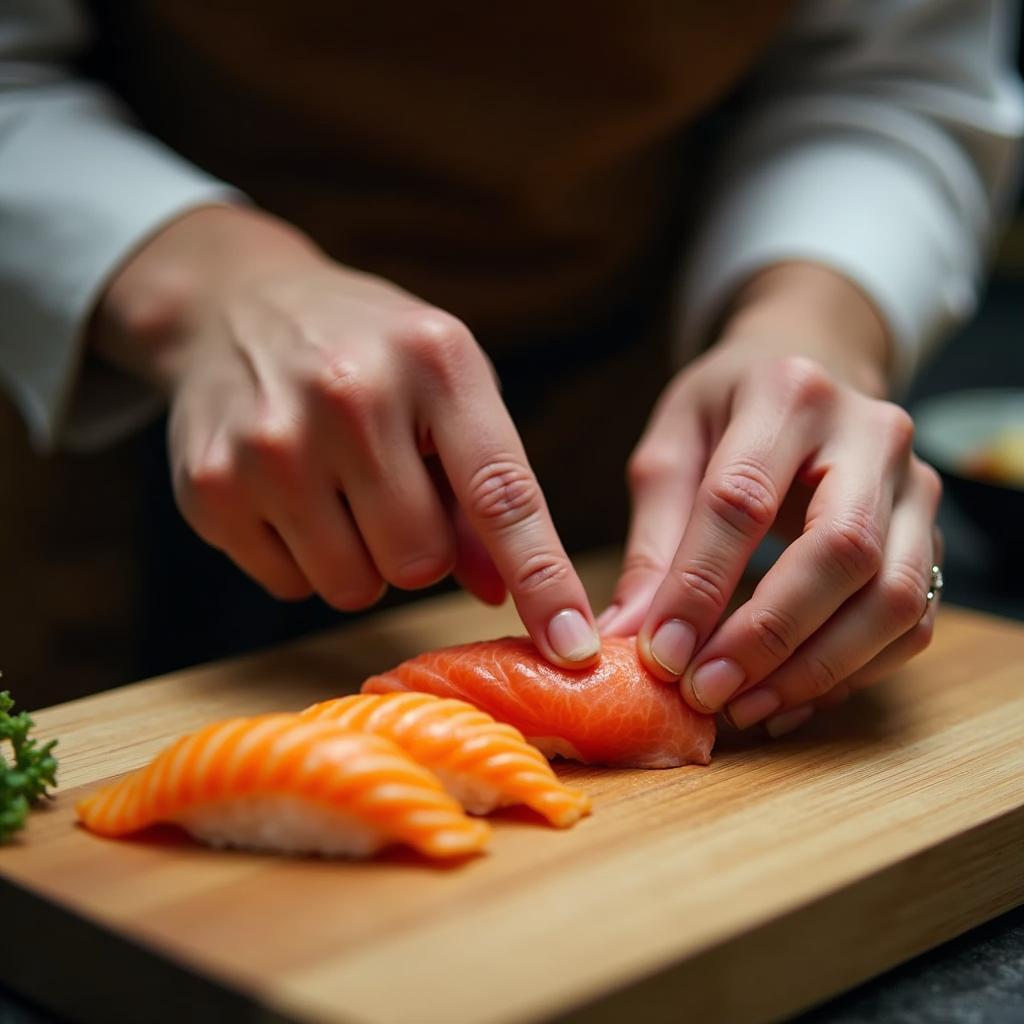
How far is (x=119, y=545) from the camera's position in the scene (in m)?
2.89

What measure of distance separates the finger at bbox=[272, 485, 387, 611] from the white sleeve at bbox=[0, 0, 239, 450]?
0.57m

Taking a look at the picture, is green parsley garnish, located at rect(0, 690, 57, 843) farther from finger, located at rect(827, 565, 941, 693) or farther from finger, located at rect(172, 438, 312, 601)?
finger, located at rect(827, 565, 941, 693)

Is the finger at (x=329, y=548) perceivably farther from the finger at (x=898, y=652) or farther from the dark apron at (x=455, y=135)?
the dark apron at (x=455, y=135)

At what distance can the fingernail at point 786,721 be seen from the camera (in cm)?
181

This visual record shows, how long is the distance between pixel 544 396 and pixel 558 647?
1.26 m

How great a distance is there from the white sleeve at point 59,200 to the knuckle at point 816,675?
118 cm

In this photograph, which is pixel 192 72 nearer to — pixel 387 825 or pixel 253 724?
pixel 253 724

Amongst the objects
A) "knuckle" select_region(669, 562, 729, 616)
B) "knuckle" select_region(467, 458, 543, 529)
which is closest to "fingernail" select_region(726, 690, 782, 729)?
"knuckle" select_region(669, 562, 729, 616)

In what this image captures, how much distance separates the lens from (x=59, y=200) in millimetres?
2117

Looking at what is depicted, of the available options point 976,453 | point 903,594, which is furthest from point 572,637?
point 976,453

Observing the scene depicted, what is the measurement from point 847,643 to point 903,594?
10cm

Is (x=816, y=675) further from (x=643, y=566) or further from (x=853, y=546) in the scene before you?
(x=643, y=566)

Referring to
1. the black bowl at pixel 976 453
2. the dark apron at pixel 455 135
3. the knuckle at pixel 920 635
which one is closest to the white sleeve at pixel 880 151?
the dark apron at pixel 455 135

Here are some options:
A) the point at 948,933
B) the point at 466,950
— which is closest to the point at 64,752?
the point at 466,950
